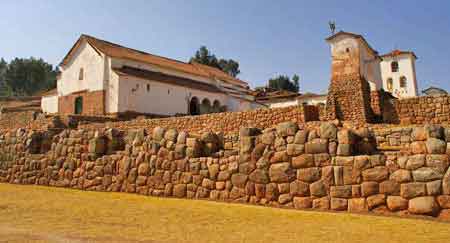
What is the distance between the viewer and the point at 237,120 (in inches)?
693

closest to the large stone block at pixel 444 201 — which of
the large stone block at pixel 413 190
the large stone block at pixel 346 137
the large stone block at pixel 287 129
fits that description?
the large stone block at pixel 413 190

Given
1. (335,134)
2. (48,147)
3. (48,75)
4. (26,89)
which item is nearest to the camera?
(335,134)

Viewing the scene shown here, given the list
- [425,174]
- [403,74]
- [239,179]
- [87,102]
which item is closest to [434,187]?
[425,174]

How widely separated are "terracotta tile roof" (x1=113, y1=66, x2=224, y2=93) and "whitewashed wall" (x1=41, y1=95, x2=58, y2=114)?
9.45 meters

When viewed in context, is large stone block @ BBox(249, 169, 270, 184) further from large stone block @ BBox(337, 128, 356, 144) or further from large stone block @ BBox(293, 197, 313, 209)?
large stone block @ BBox(337, 128, 356, 144)

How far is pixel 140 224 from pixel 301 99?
36.9 metres

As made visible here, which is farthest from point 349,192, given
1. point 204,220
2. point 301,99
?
point 301,99

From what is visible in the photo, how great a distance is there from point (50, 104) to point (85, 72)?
6.72 m

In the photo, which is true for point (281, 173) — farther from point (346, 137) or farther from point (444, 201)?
point (444, 201)

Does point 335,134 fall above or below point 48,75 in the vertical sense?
below

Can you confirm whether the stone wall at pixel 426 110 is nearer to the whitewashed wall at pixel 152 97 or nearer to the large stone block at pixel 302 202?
the large stone block at pixel 302 202

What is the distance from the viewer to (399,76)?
1714 inches

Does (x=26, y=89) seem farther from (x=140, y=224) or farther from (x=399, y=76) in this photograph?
(x=140, y=224)

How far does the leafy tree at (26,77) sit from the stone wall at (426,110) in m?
77.0
